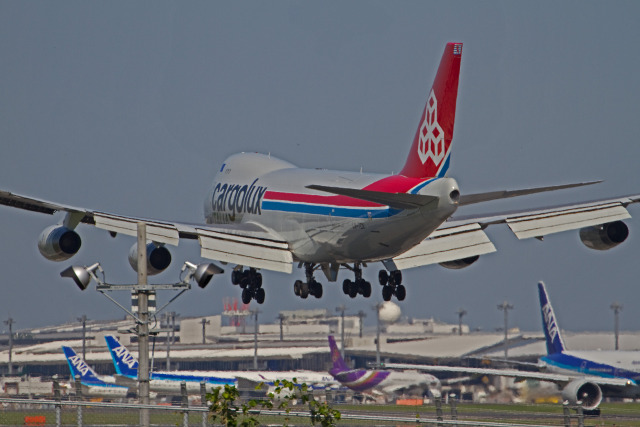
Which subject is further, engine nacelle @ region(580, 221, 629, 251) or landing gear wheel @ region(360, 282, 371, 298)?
landing gear wheel @ region(360, 282, 371, 298)

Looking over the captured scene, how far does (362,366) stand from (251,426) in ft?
361

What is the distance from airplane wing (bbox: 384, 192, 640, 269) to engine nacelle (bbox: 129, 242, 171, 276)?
862 cm

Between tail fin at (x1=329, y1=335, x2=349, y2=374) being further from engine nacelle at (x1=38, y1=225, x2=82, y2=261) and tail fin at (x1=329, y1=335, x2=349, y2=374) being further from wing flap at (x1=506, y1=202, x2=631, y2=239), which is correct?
engine nacelle at (x1=38, y1=225, x2=82, y2=261)

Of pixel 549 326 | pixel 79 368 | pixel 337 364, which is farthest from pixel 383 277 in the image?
pixel 337 364

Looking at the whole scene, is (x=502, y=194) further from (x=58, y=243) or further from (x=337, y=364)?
(x=337, y=364)

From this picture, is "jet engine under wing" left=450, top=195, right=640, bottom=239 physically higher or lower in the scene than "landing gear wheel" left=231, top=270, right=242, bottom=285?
higher

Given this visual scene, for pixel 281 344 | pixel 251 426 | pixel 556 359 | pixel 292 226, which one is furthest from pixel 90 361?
pixel 251 426

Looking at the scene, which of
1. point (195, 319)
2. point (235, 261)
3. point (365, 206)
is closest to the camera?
point (365, 206)

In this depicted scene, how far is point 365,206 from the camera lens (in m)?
38.1

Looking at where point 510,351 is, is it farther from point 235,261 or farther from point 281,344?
point 235,261

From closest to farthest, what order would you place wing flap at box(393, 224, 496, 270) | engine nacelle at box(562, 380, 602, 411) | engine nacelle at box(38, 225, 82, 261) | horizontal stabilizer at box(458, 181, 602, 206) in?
horizontal stabilizer at box(458, 181, 602, 206), engine nacelle at box(38, 225, 82, 261), wing flap at box(393, 224, 496, 270), engine nacelle at box(562, 380, 602, 411)

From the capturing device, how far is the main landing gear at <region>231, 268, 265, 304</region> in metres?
43.8

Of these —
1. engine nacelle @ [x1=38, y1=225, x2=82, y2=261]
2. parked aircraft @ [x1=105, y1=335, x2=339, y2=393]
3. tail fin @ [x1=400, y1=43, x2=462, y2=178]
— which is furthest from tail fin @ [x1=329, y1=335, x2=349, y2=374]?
tail fin @ [x1=400, y1=43, x2=462, y2=178]

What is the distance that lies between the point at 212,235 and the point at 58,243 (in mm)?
5795
